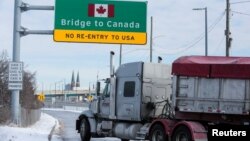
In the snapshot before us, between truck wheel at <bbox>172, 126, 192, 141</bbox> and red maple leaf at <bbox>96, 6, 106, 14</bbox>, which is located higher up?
red maple leaf at <bbox>96, 6, 106, 14</bbox>

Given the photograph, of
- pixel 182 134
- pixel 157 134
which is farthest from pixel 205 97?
pixel 157 134

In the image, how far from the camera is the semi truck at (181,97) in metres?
16.6

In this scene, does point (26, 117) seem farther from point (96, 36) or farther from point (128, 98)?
point (128, 98)

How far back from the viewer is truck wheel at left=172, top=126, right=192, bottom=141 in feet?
54.8

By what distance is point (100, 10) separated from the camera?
26797 millimetres

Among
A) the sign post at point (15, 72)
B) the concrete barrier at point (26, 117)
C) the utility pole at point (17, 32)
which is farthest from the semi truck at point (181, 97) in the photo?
the concrete barrier at point (26, 117)

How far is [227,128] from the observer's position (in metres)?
16.5

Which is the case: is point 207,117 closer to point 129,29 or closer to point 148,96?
point 148,96

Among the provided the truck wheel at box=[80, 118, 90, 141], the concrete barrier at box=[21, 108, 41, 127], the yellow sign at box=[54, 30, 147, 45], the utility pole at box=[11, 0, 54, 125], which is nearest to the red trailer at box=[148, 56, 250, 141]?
the truck wheel at box=[80, 118, 90, 141]

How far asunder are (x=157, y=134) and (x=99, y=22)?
31.4ft

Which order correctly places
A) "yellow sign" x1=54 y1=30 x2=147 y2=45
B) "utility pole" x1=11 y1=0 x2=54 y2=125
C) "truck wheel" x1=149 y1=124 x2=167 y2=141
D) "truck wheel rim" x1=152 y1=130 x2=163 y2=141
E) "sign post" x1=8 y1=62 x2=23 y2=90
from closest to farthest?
"truck wheel" x1=149 y1=124 x2=167 y2=141 < "truck wheel rim" x1=152 y1=130 x2=163 y2=141 < "sign post" x1=8 y1=62 x2=23 y2=90 < "utility pole" x1=11 y1=0 x2=54 y2=125 < "yellow sign" x1=54 y1=30 x2=147 y2=45

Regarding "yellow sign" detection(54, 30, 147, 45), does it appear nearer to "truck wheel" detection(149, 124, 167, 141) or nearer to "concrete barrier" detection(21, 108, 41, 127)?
"concrete barrier" detection(21, 108, 41, 127)

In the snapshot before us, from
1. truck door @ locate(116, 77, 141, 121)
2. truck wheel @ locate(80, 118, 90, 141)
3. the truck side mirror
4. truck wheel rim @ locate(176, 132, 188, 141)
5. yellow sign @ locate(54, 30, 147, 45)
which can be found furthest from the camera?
yellow sign @ locate(54, 30, 147, 45)

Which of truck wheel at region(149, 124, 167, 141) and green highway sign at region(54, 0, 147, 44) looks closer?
truck wheel at region(149, 124, 167, 141)
